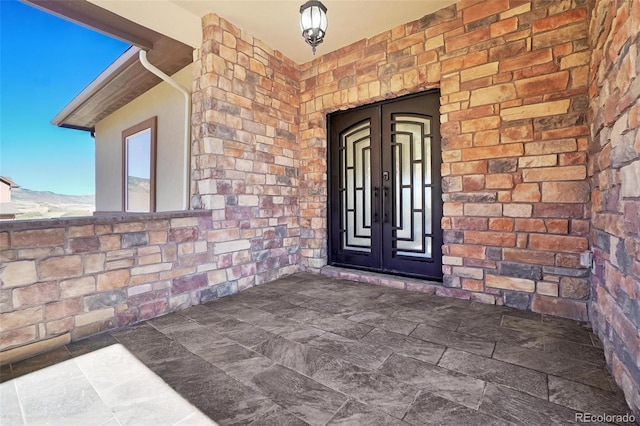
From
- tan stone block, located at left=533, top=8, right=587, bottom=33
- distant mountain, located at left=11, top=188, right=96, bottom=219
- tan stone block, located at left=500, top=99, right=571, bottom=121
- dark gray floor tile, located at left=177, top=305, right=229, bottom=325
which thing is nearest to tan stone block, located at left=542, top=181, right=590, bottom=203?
tan stone block, located at left=500, top=99, right=571, bottom=121

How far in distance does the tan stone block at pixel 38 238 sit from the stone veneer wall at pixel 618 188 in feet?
10.4

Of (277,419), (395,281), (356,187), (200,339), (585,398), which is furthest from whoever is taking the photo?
(356,187)

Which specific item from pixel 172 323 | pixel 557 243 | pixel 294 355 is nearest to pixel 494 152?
pixel 557 243

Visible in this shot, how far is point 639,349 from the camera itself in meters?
1.11

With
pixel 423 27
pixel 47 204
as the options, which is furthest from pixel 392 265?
pixel 47 204

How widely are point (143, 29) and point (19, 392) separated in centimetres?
329

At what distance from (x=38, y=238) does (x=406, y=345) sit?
250cm

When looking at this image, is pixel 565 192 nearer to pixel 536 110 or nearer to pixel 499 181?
pixel 499 181

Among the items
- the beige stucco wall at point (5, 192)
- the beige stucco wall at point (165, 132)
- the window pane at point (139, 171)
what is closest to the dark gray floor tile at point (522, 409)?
the beige stucco wall at point (165, 132)

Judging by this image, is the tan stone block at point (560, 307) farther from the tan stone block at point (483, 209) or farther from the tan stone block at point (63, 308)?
the tan stone block at point (63, 308)

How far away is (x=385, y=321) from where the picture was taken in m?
2.22

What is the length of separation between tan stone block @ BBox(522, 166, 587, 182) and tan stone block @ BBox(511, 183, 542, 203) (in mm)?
52

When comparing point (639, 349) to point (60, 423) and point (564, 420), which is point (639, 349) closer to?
point (564, 420)

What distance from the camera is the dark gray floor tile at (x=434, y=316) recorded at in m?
2.16
